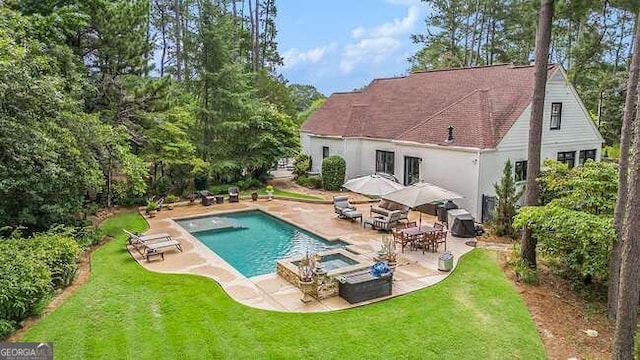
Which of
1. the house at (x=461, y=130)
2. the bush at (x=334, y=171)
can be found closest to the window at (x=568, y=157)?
the house at (x=461, y=130)

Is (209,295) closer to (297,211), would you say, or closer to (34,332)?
(34,332)

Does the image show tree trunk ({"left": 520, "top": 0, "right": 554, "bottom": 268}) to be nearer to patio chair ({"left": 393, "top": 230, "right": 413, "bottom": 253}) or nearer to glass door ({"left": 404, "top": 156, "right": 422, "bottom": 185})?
patio chair ({"left": 393, "top": 230, "right": 413, "bottom": 253})

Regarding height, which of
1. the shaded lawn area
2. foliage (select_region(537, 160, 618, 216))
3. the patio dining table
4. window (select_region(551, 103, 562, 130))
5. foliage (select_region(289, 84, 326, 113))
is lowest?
the shaded lawn area

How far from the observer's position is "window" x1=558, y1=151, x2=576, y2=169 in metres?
21.7

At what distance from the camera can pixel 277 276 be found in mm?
12117

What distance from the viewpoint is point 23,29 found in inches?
541

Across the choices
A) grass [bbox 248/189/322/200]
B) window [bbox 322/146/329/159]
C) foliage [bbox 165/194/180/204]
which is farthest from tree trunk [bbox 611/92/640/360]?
window [bbox 322/146/329/159]

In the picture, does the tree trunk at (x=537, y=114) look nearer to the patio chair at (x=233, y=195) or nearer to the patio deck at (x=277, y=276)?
the patio deck at (x=277, y=276)

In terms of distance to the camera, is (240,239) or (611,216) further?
(240,239)

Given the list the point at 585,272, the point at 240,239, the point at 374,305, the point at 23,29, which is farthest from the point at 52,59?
the point at 585,272

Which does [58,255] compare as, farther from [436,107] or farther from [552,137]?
[552,137]

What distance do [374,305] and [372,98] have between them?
20.3 m

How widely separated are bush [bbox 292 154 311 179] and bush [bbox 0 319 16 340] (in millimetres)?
20449

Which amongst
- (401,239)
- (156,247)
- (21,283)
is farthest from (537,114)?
(21,283)
